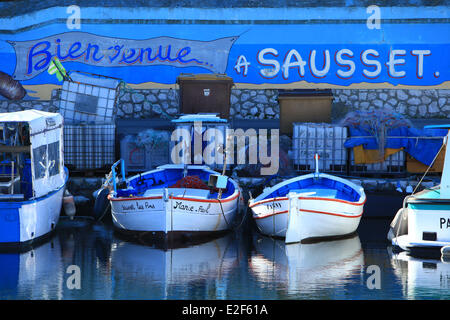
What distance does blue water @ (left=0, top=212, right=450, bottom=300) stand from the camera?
12648 millimetres

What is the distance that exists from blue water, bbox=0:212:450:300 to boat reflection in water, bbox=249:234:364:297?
18 mm

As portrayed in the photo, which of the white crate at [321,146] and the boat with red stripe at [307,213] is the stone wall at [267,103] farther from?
the boat with red stripe at [307,213]

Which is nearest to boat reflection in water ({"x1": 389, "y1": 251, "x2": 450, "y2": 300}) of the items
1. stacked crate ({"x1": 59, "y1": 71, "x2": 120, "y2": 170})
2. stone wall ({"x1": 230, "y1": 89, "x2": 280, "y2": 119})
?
stacked crate ({"x1": 59, "y1": 71, "x2": 120, "y2": 170})

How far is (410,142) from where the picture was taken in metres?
19.6

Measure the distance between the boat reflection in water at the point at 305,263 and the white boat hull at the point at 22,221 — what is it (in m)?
4.72

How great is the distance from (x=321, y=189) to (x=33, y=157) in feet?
22.1

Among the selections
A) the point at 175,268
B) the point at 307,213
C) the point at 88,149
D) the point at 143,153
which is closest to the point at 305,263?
the point at 307,213

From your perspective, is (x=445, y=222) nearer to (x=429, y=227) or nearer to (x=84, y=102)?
(x=429, y=227)

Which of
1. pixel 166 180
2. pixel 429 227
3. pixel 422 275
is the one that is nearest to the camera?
pixel 422 275

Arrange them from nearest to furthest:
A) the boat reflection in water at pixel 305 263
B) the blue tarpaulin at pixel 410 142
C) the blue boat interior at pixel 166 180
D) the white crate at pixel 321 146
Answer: the boat reflection in water at pixel 305 263 < the blue boat interior at pixel 166 180 < the blue tarpaulin at pixel 410 142 < the white crate at pixel 321 146

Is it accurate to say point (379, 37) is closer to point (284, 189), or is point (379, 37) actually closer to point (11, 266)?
point (284, 189)

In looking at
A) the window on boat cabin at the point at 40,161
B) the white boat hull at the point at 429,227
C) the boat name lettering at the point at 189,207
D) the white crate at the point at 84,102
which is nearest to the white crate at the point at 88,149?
the white crate at the point at 84,102

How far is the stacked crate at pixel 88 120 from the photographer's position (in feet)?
67.1

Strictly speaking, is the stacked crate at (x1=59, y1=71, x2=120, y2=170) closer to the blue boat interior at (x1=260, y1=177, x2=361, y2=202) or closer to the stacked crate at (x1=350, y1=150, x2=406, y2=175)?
the blue boat interior at (x1=260, y1=177, x2=361, y2=202)
